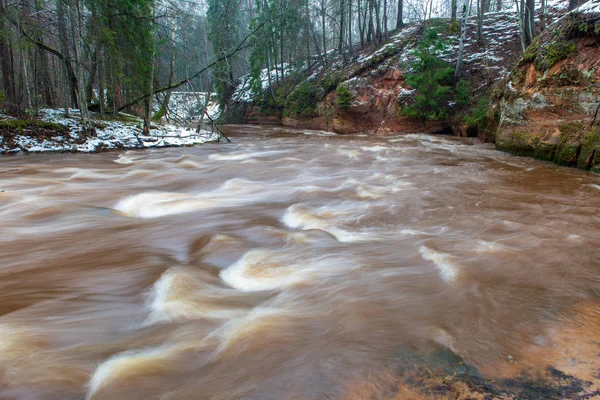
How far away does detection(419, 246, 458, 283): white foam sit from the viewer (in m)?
2.98

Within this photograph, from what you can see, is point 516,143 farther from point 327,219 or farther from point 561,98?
point 327,219

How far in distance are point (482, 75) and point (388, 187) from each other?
1233cm

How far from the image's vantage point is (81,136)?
1057 cm

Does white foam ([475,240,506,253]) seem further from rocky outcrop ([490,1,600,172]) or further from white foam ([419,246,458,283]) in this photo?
rocky outcrop ([490,1,600,172])

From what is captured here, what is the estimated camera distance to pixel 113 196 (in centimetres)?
610

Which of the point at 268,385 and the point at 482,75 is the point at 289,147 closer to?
the point at 482,75

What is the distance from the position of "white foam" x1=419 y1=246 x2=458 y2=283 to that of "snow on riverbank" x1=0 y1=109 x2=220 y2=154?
32.3 ft

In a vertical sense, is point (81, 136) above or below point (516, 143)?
above

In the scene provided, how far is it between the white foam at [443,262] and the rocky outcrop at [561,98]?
5.56m

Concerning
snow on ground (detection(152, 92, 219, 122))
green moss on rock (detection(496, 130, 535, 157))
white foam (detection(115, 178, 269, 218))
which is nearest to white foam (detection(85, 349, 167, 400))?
white foam (detection(115, 178, 269, 218))

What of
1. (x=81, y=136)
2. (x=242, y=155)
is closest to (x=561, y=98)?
(x=242, y=155)

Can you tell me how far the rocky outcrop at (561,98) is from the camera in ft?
24.0

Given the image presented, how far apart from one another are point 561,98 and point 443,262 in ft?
22.8

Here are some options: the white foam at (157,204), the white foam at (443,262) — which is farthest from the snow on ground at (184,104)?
the white foam at (443,262)
